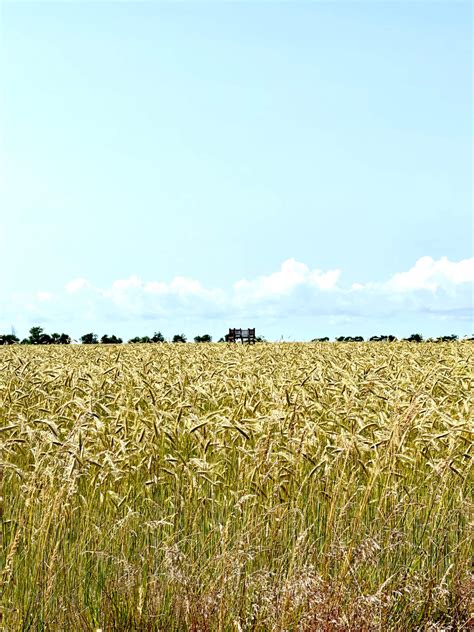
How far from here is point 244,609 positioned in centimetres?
351

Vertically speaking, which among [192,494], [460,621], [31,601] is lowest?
[460,621]

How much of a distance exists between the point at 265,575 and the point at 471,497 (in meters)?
2.15

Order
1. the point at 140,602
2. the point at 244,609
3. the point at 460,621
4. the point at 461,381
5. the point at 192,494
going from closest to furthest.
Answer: the point at 140,602, the point at 244,609, the point at 460,621, the point at 192,494, the point at 461,381

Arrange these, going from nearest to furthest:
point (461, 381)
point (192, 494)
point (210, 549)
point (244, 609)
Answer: point (244, 609), point (210, 549), point (192, 494), point (461, 381)

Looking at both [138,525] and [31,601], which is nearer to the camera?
[31,601]

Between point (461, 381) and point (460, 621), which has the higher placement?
point (461, 381)

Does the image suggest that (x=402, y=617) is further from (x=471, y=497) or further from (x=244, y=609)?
(x=471, y=497)

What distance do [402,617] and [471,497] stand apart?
1.62m

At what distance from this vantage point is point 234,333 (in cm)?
3572

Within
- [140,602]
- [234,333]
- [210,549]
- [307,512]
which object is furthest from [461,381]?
[234,333]

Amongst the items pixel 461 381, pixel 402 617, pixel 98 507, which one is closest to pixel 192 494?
pixel 98 507

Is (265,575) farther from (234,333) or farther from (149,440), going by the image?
(234,333)

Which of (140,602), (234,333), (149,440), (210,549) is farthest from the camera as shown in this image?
(234,333)

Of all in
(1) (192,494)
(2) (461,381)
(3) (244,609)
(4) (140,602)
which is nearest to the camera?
(4) (140,602)
